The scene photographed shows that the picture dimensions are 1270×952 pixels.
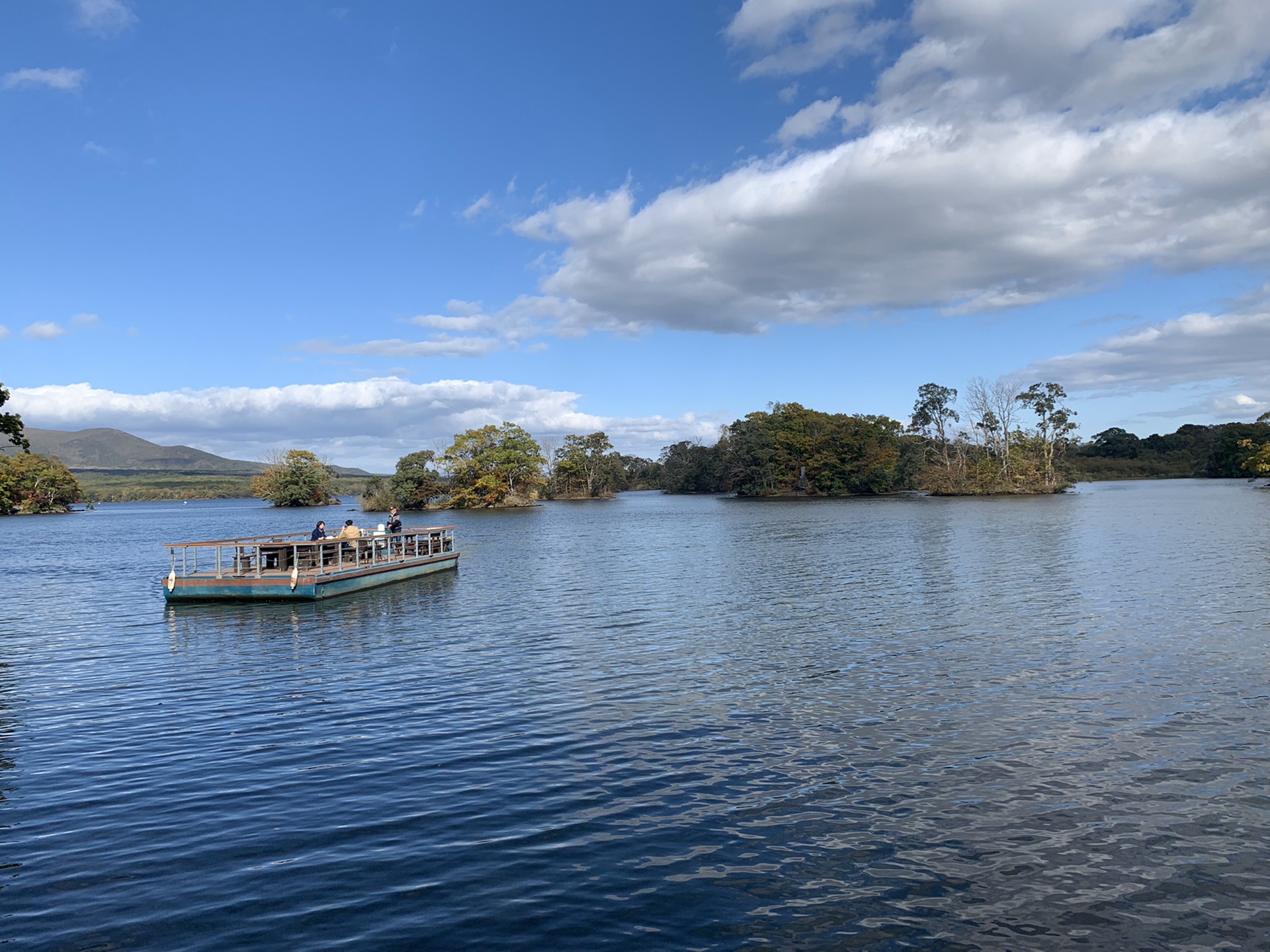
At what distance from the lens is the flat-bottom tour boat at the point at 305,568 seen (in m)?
30.0

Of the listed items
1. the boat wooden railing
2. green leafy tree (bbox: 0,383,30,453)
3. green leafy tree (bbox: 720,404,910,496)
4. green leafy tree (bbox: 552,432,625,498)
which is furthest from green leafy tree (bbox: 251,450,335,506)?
green leafy tree (bbox: 0,383,30,453)

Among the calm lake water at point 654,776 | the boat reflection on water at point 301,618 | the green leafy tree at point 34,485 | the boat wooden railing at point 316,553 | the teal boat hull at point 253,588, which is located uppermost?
the green leafy tree at point 34,485

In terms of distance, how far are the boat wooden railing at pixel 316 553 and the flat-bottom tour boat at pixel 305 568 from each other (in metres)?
0.03

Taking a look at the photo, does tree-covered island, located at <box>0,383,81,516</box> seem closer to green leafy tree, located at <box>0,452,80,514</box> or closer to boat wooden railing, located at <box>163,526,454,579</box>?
green leafy tree, located at <box>0,452,80,514</box>

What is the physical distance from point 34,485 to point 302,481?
41064 millimetres

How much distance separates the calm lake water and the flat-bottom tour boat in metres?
3.75

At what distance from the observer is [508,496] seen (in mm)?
132500

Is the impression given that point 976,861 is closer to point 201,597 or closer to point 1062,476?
point 201,597

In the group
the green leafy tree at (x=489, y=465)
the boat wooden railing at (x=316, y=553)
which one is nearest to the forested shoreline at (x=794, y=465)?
the green leafy tree at (x=489, y=465)

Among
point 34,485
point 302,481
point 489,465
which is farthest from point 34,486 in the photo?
point 489,465

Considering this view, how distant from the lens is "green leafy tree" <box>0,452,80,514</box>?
128125mm

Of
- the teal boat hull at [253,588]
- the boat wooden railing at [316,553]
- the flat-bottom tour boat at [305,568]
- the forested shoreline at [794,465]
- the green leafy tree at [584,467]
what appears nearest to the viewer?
the teal boat hull at [253,588]

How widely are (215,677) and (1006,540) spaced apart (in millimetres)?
41963

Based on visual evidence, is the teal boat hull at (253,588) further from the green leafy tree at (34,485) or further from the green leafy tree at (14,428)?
the green leafy tree at (34,485)
